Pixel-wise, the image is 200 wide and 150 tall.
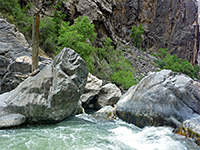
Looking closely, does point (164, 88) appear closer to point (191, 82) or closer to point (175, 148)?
point (191, 82)

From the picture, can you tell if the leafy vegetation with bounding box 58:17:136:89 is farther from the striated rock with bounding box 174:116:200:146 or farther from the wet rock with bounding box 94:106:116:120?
the striated rock with bounding box 174:116:200:146

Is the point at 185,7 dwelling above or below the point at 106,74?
above

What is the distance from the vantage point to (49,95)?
21.6 ft

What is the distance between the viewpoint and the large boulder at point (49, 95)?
6328mm

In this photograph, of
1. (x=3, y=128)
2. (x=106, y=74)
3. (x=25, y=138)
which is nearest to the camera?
(x=25, y=138)

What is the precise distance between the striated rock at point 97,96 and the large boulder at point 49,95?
4.76m

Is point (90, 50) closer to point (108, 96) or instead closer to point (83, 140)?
point (108, 96)

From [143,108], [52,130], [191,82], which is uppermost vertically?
[191,82]

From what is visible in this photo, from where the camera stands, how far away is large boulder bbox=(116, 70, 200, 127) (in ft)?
20.1

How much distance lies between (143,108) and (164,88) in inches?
48.2

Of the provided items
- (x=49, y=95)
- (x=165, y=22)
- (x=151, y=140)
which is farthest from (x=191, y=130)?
(x=165, y=22)

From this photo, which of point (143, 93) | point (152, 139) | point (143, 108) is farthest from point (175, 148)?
point (143, 93)

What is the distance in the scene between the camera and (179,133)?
5.26 metres

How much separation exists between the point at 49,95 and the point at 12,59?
7.15 meters
